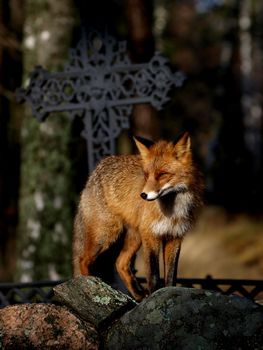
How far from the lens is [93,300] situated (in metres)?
4.62

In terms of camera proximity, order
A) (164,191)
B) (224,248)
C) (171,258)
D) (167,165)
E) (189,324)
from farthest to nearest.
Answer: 1. (224,248)
2. (171,258)
3. (167,165)
4. (164,191)
5. (189,324)

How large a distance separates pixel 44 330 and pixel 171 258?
6.40 feet

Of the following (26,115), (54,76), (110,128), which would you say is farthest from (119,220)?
(26,115)

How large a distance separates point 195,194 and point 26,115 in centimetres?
641

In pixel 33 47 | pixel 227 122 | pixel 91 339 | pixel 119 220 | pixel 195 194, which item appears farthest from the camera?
pixel 227 122

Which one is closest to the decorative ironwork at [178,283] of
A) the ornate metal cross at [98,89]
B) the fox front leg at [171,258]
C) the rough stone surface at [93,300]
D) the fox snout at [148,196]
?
the fox front leg at [171,258]

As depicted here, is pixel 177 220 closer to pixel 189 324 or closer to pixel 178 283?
pixel 189 324

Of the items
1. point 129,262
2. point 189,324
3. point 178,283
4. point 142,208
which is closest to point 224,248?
point 178,283

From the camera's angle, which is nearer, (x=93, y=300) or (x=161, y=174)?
(x=93, y=300)

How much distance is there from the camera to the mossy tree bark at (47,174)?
11.0m

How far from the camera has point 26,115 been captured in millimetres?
11758

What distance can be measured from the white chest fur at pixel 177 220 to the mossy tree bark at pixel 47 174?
16.9 feet

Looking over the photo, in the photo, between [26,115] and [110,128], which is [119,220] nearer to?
[110,128]

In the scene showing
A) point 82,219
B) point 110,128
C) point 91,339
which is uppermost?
point 110,128
